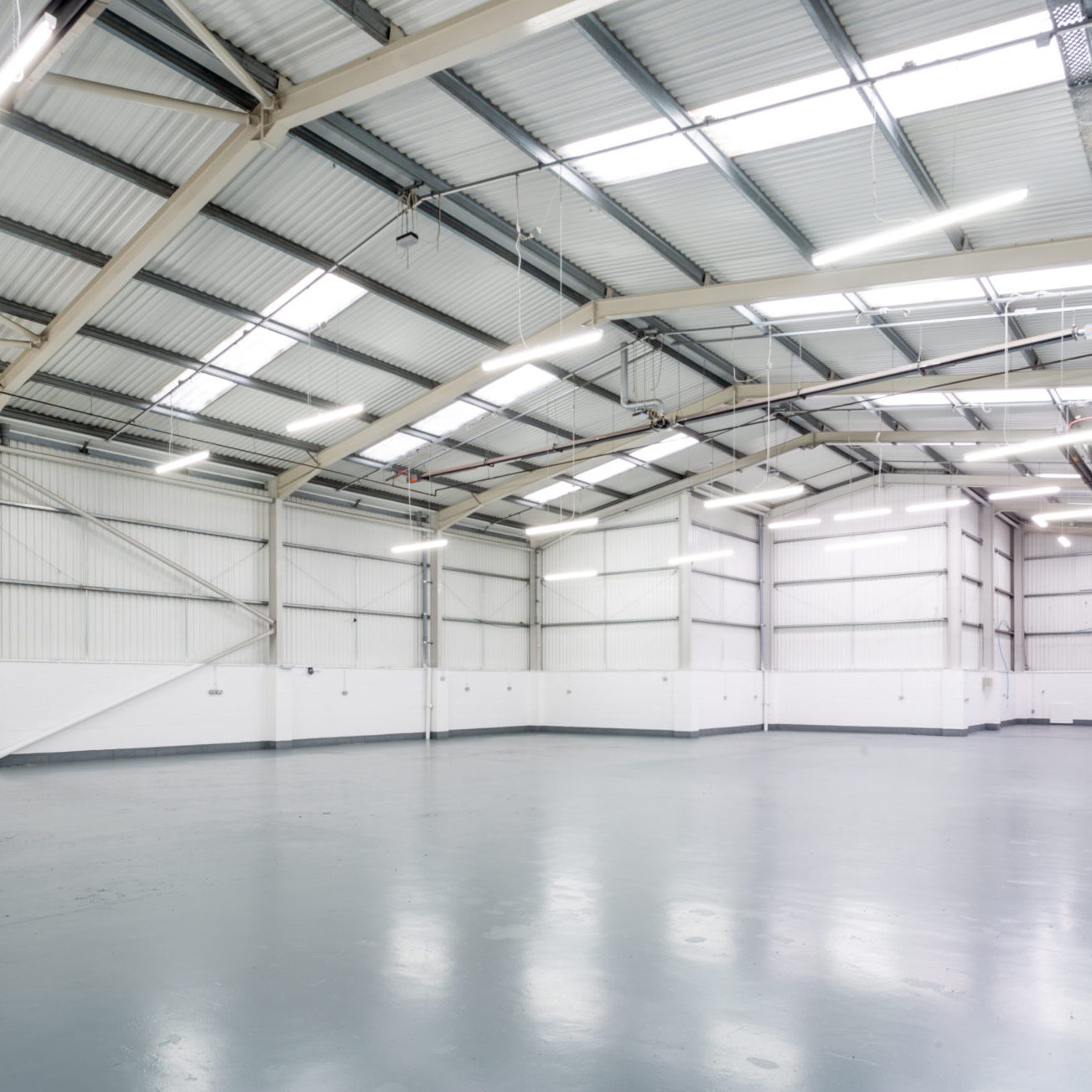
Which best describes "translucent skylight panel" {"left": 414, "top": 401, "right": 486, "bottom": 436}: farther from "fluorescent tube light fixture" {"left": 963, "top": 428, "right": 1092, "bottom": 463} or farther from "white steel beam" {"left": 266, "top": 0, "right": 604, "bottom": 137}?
"fluorescent tube light fixture" {"left": 963, "top": 428, "right": 1092, "bottom": 463}

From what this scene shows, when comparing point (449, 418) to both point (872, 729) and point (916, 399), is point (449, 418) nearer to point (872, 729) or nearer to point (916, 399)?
point (916, 399)

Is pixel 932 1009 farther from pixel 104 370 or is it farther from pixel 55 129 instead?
pixel 104 370

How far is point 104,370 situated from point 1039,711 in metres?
37.0

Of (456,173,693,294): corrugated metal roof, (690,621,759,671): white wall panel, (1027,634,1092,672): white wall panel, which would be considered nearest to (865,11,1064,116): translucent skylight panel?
(456,173,693,294): corrugated metal roof

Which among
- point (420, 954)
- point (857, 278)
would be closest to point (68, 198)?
point (420, 954)

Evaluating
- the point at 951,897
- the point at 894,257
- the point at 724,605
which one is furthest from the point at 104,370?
the point at 724,605

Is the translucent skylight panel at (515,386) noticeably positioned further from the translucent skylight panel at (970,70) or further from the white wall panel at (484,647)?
the white wall panel at (484,647)

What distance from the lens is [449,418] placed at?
2230 centimetres

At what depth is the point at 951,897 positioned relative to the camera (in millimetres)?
8070

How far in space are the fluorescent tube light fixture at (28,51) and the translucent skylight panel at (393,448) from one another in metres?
15.9

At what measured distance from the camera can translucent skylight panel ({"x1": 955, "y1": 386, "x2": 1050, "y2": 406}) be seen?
20.2 meters

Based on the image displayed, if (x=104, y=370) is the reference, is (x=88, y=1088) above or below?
below

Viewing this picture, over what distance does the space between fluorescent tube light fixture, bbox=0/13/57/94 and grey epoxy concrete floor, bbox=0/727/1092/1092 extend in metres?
6.62

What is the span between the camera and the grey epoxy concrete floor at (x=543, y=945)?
4676 millimetres
